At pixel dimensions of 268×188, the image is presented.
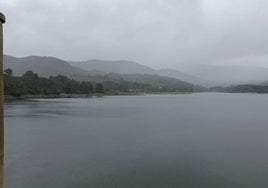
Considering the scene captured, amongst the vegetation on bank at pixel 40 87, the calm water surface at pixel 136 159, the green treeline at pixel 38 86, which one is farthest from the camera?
the vegetation on bank at pixel 40 87

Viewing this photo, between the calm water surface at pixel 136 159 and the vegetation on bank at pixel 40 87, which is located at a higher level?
the vegetation on bank at pixel 40 87

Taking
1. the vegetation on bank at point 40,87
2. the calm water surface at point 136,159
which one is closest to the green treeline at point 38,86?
the vegetation on bank at point 40,87

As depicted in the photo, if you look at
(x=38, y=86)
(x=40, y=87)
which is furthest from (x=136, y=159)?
(x=38, y=86)

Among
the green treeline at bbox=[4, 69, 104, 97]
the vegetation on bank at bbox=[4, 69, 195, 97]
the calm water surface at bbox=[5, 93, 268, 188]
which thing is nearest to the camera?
the calm water surface at bbox=[5, 93, 268, 188]

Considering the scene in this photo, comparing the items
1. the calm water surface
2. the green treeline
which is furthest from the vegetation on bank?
the calm water surface

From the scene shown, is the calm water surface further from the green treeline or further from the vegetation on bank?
the vegetation on bank

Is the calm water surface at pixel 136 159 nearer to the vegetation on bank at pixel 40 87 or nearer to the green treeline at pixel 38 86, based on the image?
the green treeline at pixel 38 86

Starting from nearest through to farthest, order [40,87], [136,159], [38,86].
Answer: [136,159]
[38,86]
[40,87]

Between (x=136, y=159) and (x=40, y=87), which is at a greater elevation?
(x=40, y=87)

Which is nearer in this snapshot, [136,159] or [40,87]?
[136,159]

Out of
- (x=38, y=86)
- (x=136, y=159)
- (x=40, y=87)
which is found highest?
(x=38, y=86)

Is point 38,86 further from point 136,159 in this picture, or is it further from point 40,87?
point 136,159

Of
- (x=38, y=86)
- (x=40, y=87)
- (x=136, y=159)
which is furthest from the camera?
(x=40, y=87)

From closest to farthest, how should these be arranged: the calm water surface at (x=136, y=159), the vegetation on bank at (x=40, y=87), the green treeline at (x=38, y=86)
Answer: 1. the calm water surface at (x=136, y=159)
2. the green treeline at (x=38, y=86)
3. the vegetation on bank at (x=40, y=87)
